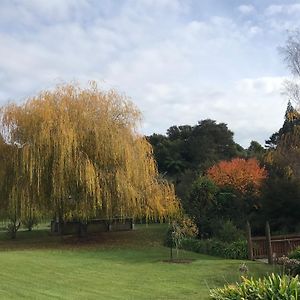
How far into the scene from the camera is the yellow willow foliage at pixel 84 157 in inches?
886

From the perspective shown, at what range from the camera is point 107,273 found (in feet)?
46.8

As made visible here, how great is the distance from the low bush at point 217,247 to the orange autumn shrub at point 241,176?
6.93 metres

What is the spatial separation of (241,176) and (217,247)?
9.51 meters

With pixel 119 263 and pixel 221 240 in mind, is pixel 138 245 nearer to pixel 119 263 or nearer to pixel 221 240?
pixel 221 240

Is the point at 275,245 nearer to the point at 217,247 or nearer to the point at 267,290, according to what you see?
the point at 217,247

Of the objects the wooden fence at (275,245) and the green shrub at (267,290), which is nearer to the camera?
the green shrub at (267,290)

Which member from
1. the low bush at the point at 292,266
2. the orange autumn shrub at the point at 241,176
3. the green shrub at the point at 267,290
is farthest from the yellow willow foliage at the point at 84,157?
the green shrub at the point at 267,290

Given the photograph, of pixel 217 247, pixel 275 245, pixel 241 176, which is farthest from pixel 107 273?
pixel 241 176

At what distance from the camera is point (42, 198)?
902 inches

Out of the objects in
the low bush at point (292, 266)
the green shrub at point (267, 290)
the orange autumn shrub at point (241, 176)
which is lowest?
the low bush at point (292, 266)

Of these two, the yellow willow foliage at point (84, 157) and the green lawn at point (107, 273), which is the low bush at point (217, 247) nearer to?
the green lawn at point (107, 273)

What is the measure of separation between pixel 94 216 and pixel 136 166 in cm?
328

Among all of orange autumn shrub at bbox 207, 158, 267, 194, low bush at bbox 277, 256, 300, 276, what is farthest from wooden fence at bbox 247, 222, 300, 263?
orange autumn shrub at bbox 207, 158, 267, 194

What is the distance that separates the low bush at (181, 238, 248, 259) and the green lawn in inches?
30.6
